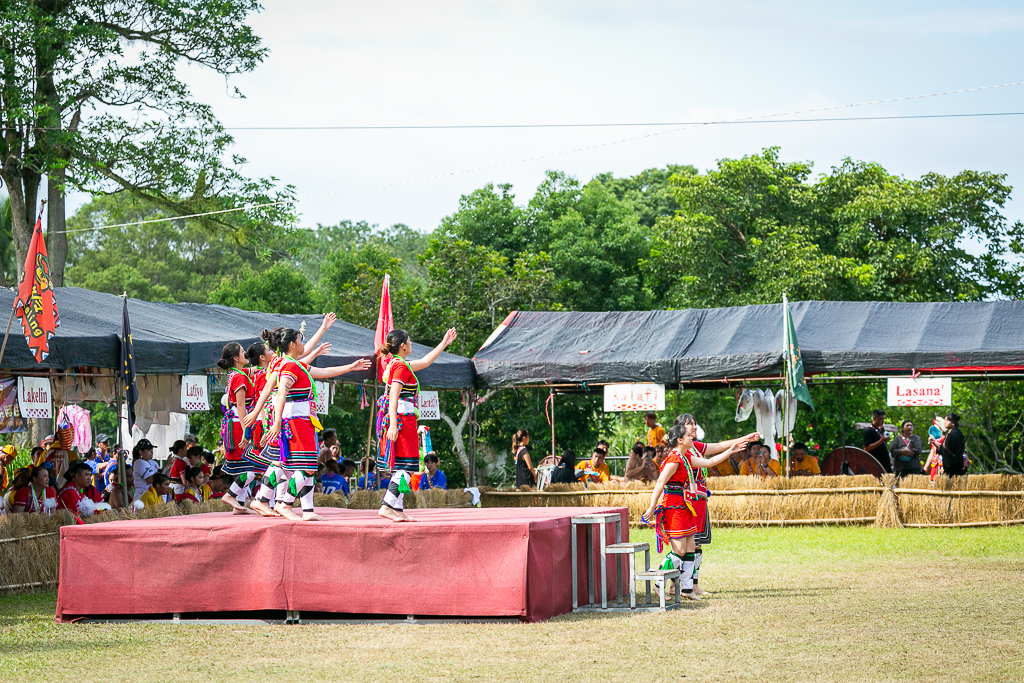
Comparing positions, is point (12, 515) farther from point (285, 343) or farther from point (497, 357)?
point (497, 357)

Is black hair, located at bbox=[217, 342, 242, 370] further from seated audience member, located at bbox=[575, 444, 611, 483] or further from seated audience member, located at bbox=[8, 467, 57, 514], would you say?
seated audience member, located at bbox=[575, 444, 611, 483]

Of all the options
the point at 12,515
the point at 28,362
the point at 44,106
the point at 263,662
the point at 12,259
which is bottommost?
the point at 263,662

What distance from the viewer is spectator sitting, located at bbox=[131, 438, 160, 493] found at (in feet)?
43.1

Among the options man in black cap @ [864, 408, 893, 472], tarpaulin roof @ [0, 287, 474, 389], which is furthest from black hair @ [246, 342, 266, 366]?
man in black cap @ [864, 408, 893, 472]

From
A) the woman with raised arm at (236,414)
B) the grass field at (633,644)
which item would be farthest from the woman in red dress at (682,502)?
the woman with raised arm at (236,414)

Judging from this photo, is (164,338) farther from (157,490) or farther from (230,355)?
(230,355)

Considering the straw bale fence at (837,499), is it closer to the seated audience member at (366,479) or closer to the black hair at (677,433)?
the seated audience member at (366,479)

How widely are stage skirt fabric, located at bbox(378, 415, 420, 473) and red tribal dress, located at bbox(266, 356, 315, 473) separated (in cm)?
57

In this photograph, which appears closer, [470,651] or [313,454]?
[470,651]

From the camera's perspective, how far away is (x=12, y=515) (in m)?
9.55

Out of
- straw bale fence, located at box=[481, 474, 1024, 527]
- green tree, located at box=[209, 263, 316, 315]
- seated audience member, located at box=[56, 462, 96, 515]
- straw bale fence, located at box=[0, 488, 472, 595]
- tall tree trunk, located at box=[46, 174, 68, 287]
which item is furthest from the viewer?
green tree, located at box=[209, 263, 316, 315]

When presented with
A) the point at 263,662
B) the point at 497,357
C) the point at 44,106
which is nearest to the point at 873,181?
the point at 497,357

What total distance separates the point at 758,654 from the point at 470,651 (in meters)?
1.71

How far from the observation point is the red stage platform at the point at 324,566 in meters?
7.64
